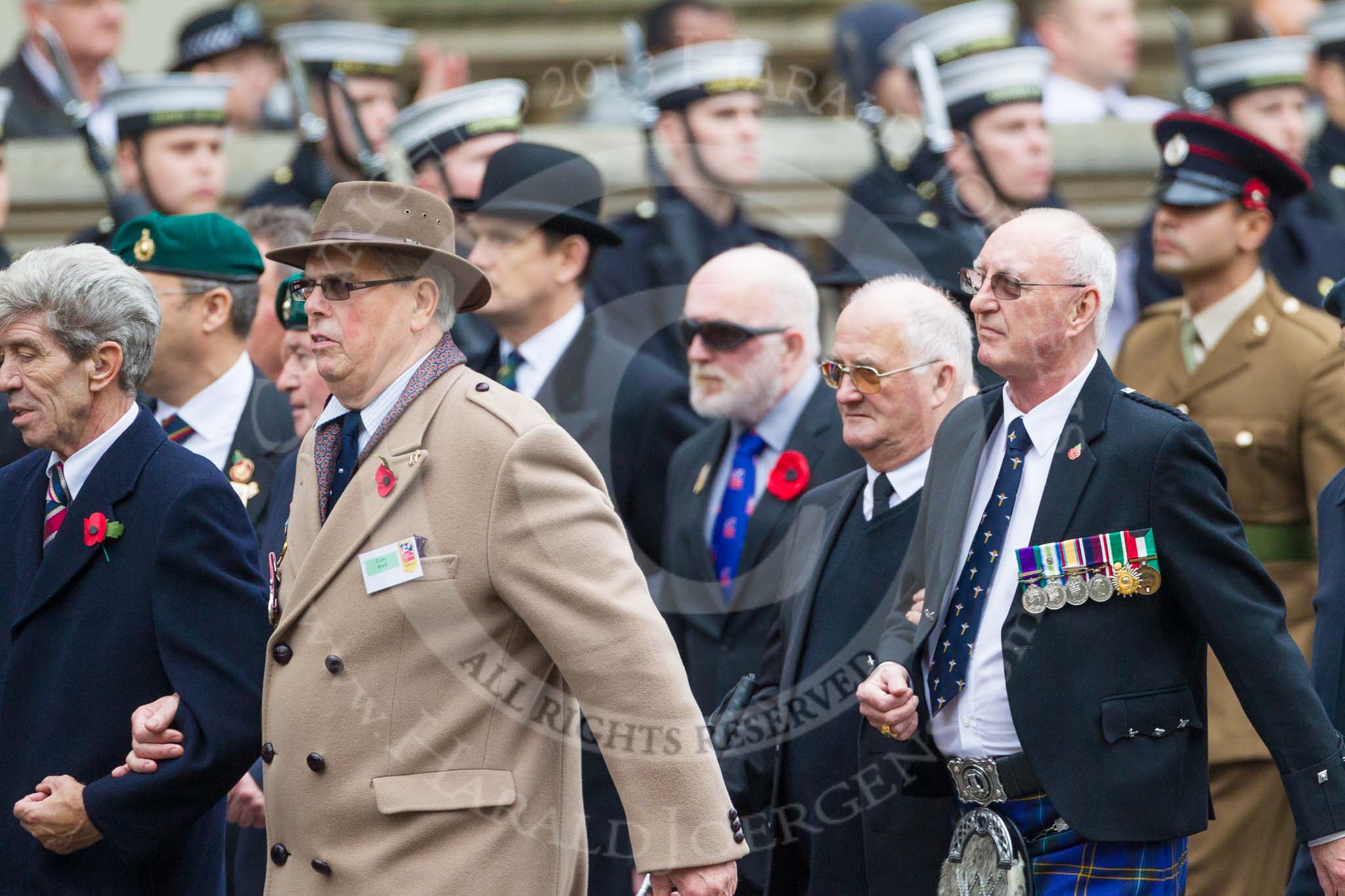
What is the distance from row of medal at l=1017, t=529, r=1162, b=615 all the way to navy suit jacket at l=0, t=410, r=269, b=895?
173 cm

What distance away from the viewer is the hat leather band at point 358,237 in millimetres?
4285

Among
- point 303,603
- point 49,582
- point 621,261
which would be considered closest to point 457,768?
point 303,603

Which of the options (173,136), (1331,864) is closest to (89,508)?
(1331,864)

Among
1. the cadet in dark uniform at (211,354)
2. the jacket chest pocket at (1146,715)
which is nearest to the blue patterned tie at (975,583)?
the jacket chest pocket at (1146,715)

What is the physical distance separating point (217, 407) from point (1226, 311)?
3341 millimetres

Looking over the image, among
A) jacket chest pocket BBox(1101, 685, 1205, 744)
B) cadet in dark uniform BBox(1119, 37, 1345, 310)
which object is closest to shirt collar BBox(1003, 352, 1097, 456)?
jacket chest pocket BBox(1101, 685, 1205, 744)

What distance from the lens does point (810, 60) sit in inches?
539

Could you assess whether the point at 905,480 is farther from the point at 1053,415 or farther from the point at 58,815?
the point at 58,815

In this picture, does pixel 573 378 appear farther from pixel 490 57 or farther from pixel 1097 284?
pixel 490 57

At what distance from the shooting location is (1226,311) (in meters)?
6.79

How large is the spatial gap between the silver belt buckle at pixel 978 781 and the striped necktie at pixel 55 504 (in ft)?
6.90

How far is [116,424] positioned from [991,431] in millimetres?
2037

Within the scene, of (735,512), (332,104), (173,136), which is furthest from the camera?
(332,104)

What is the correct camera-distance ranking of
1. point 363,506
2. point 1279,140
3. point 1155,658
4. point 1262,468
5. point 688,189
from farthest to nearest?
point 1279,140 → point 688,189 → point 1262,468 → point 1155,658 → point 363,506
